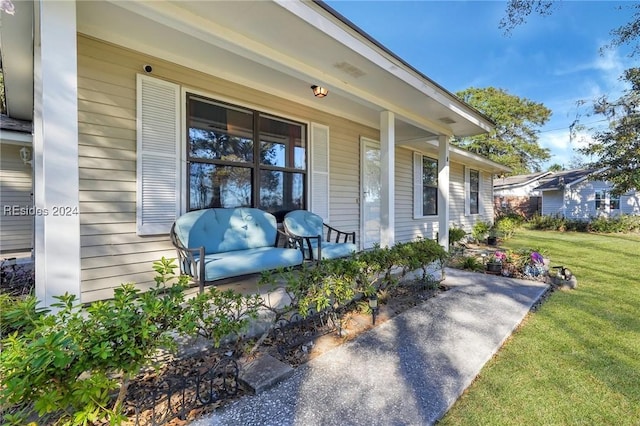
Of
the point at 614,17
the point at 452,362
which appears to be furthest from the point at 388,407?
the point at 614,17

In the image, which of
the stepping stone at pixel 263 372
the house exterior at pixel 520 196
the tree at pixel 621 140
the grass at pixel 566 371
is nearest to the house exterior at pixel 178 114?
the stepping stone at pixel 263 372

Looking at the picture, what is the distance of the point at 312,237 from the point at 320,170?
1604 mm

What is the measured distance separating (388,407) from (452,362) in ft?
2.76

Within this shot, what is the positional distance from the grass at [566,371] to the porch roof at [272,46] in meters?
3.12

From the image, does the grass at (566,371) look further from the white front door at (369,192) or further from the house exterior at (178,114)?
the white front door at (369,192)

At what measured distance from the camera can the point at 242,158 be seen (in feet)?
13.2

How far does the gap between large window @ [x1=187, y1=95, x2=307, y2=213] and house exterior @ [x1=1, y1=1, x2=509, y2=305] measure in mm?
16

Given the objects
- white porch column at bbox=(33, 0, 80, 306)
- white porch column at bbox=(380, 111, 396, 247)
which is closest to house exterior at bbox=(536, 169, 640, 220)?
white porch column at bbox=(380, 111, 396, 247)

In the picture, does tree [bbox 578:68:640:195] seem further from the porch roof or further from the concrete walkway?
the concrete walkway

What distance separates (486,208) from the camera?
1184 cm

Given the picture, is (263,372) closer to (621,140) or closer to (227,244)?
(227,244)

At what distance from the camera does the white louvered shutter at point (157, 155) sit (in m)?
3.14

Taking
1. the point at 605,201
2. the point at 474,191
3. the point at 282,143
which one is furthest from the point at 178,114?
the point at 605,201

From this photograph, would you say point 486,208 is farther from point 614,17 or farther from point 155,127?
point 155,127
